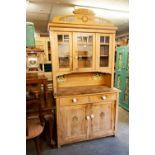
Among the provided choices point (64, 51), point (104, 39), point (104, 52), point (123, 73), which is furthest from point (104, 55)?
point (123, 73)

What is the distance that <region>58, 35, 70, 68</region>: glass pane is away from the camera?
2460 millimetres

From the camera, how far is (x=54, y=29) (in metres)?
2.36

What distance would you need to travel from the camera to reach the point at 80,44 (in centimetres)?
261

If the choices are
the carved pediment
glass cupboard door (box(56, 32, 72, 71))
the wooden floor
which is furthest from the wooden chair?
the carved pediment

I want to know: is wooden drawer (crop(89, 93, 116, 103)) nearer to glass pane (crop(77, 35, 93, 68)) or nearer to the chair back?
glass pane (crop(77, 35, 93, 68))

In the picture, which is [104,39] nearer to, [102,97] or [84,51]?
[84,51]

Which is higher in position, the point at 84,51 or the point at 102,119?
the point at 84,51

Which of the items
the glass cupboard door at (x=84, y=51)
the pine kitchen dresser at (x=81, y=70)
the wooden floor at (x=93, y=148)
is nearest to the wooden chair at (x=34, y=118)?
the pine kitchen dresser at (x=81, y=70)

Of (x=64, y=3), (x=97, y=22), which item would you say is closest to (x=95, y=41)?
(x=97, y=22)

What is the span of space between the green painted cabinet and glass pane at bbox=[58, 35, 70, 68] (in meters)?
1.79

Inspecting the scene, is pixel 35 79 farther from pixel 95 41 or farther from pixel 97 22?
pixel 97 22

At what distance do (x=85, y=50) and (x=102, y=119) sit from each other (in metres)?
1.17
